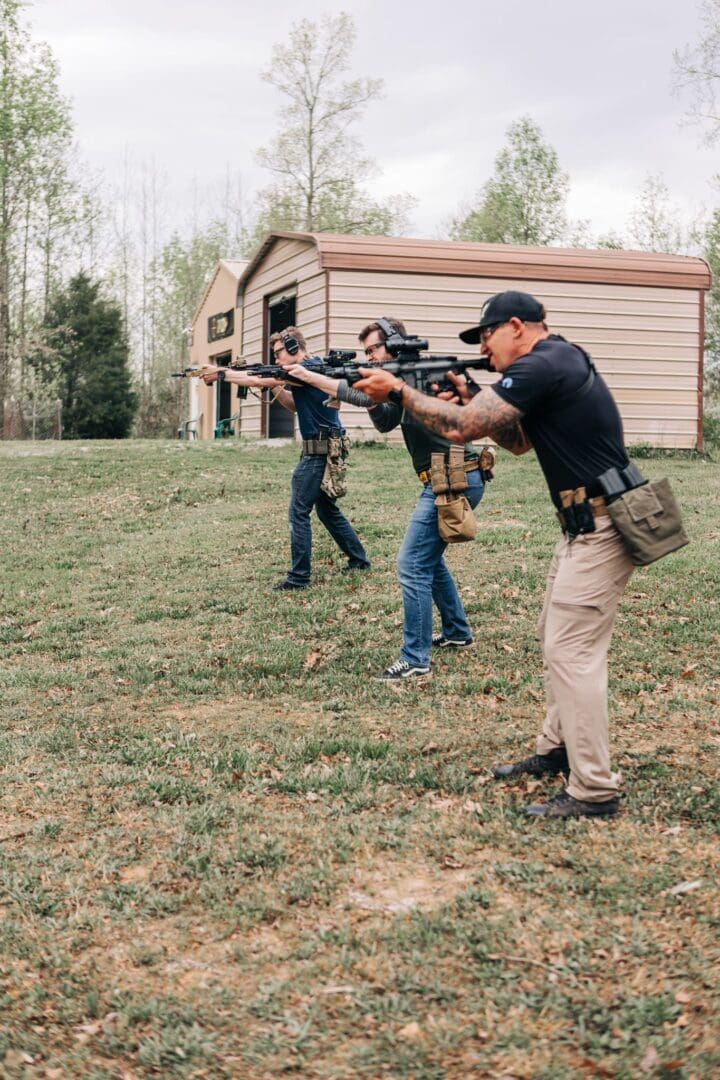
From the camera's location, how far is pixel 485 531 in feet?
39.0

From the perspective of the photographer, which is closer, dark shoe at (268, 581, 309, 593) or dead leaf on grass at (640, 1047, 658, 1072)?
dead leaf on grass at (640, 1047, 658, 1072)

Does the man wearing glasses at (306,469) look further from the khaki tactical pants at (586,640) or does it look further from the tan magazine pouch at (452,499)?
the khaki tactical pants at (586,640)

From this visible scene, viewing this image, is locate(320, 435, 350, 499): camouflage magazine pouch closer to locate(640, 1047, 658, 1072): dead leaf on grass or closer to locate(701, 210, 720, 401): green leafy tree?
locate(640, 1047, 658, 1072): dead leaf on grass

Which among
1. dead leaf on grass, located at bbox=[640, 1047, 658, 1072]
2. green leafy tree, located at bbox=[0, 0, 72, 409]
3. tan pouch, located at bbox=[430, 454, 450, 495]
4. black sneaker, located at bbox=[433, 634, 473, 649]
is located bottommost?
dead leaf on grass, located at bbox=[640, 1047, 658, 1072]

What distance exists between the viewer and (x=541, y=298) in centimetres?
1934

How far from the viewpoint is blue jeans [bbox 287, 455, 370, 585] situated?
923 centimetres

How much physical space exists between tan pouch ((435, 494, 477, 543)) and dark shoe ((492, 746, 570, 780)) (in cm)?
182

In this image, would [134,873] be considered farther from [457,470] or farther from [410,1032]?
[457,470]

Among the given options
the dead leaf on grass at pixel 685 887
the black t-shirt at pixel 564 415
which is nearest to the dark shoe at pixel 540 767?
the dead leaf on grass at pixel 685 887

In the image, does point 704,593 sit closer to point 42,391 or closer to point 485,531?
point 485,531

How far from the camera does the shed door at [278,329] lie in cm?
2119

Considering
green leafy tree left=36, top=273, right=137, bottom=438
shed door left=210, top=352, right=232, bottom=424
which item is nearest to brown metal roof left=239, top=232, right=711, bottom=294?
shed door left=210, top=352, right=232, bottom=424

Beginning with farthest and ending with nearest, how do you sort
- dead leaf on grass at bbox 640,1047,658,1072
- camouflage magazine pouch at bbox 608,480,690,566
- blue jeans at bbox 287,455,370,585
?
blue jeans at bbox 287,455,370,585 < camouflage magazine pouch at bbox 608,480,690,566 < dead leaf on grass at bbox 640,1047,658,1072

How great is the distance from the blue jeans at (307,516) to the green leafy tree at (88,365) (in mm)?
27754
